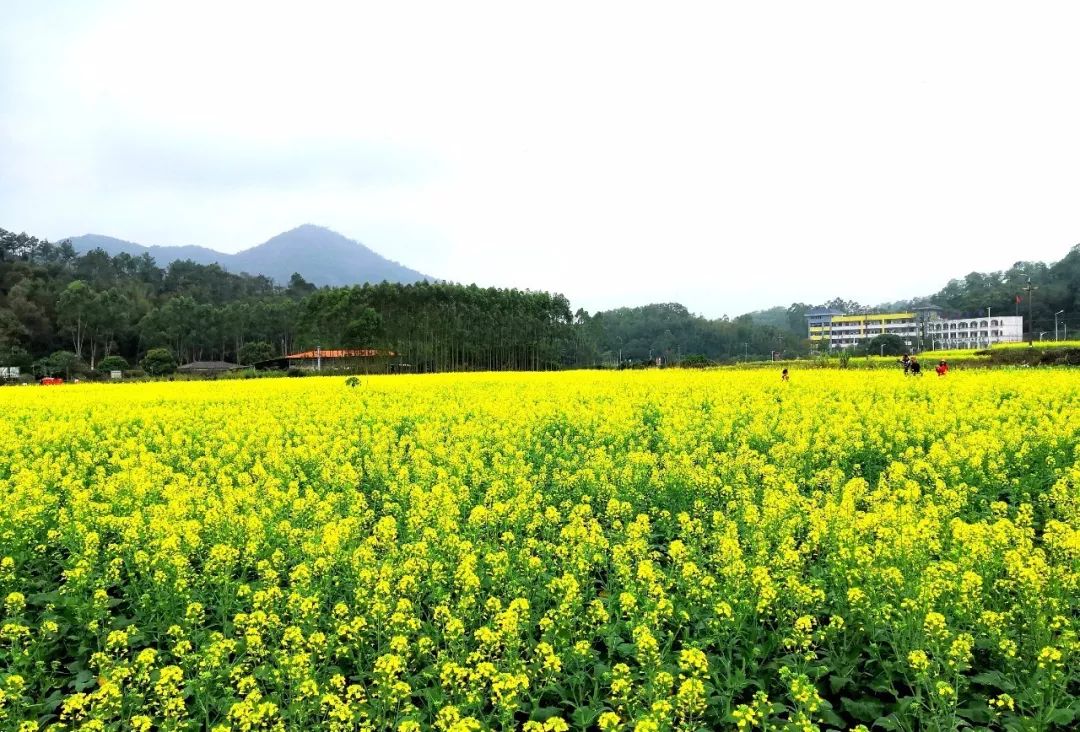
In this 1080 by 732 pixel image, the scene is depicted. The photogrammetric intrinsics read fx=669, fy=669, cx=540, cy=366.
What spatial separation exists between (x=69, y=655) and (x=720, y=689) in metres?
5.55

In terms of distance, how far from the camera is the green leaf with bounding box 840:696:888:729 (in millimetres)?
4504

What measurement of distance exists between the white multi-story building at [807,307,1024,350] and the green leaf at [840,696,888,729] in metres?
97.7

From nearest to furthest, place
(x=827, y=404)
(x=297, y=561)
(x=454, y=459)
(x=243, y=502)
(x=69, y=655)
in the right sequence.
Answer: (x=69, y=655), (x=297, y=561), (x=243, y=502), (x=454, y=459), (x=827, y=404)

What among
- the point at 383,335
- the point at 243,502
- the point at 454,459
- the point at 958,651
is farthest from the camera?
the point at 383,335

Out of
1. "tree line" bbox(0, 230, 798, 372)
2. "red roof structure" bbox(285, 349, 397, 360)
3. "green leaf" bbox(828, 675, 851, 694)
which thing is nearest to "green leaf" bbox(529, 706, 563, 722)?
"green leaf" bbox(828, 675, 851, 694)

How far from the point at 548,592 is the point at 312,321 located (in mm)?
77276

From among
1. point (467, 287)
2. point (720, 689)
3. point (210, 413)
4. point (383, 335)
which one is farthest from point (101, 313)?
point (720, 689)

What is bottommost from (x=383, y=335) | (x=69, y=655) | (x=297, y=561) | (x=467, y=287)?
(x=69, y=655)

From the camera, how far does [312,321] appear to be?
255ft

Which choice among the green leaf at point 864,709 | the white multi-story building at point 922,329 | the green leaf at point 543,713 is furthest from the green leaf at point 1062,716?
the white multi-story building at point 922,329

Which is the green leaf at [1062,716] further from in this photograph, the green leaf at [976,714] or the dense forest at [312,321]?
the dense forest at [312,321]

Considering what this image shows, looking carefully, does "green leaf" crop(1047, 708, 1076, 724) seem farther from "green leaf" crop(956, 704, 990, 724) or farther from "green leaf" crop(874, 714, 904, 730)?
"green leaf" crop(874, 714, 904, 730)

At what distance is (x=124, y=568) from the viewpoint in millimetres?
7359

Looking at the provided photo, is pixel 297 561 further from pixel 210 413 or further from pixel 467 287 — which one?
pixel 467 287
